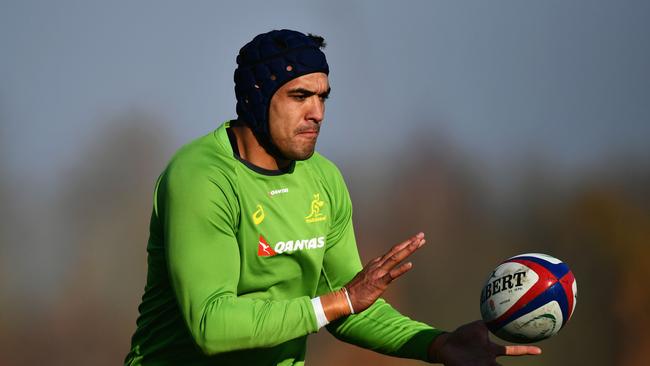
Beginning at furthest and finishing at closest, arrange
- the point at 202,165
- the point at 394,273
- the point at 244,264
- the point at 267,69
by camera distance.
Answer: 1. the point at 267,69
2. the point at 244,264
3. the point at 202,165
4. the point at 394,273

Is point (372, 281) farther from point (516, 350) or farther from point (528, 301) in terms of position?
point (528, 301)

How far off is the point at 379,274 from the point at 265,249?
23.3 inches

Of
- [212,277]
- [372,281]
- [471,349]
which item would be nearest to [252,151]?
[212,277]

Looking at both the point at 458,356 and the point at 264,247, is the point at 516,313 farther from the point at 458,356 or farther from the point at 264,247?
the point at 264,247

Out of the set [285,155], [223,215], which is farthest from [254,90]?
[223,215]

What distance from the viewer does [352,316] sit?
4.96m

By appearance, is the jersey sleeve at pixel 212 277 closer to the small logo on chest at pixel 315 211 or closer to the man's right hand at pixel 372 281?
the man's right hand at pixel 372 281

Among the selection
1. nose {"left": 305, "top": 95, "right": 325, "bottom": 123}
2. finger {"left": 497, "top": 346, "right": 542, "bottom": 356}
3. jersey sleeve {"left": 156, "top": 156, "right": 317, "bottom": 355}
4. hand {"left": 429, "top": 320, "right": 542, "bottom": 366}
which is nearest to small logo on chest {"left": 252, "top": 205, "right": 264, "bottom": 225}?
jersey sleeve {"left": 156, "top": 156, "right": 317, "bottom": 355}

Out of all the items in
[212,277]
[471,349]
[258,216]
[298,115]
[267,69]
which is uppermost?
[267,69]

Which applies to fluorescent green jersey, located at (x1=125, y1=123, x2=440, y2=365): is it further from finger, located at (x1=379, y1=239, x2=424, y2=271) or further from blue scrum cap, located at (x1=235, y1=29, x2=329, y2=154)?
finger, located at (x1=379, y1=239, x2=424, y2=271)

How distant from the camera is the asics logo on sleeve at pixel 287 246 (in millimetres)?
4457

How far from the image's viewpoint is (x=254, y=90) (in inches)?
181

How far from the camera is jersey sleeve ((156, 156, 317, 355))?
13.4 feet

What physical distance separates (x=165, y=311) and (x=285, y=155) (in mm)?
877
